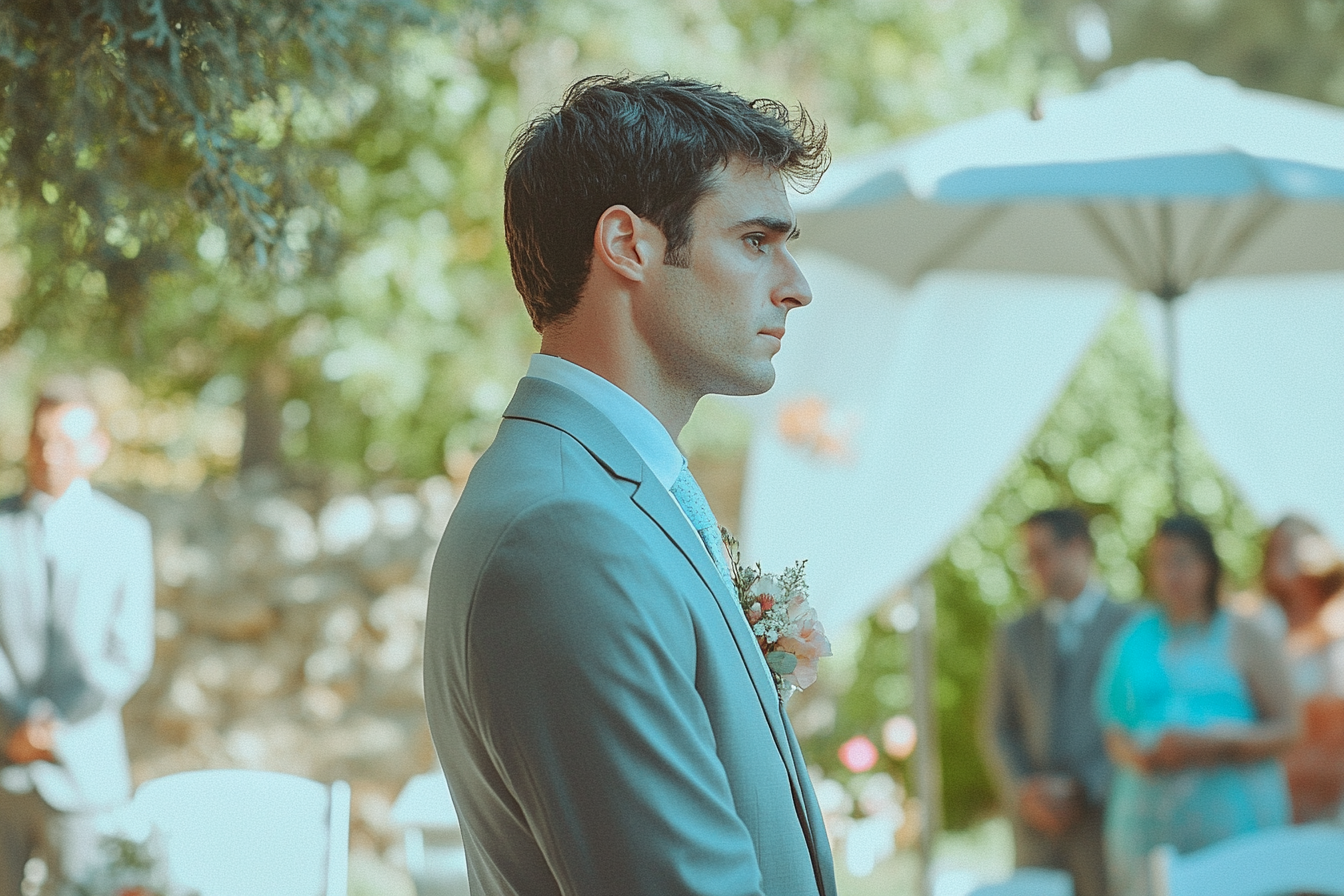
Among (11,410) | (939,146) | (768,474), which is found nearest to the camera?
(939,146)

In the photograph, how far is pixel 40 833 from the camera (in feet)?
11.3

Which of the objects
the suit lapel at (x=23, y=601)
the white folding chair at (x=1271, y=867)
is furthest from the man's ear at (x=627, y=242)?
the suit lapel at (x=23, y=601)

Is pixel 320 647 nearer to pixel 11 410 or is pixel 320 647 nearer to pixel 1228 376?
pixel 11 410

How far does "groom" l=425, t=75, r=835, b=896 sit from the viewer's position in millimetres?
1051

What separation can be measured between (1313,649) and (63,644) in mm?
3900

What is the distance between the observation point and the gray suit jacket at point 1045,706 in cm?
416

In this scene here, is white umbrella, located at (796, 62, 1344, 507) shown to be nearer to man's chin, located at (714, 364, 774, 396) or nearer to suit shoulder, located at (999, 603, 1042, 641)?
suit shoulder, located at (999, 603, 1042, 641)

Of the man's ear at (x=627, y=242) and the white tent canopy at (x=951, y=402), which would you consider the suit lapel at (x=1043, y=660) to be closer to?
the white tent canopy at (x=951, y=402)

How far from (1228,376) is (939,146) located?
2527 millimetres

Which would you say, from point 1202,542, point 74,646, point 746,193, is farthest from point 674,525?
point 1202,542

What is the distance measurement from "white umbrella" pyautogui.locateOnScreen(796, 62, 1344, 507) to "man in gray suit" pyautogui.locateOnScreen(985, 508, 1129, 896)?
32.0 inches

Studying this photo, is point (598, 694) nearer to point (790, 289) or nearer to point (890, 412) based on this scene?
point (790, 289)

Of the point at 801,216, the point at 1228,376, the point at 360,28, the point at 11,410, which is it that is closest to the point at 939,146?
the point at 801,216

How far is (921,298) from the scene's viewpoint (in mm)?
5160
